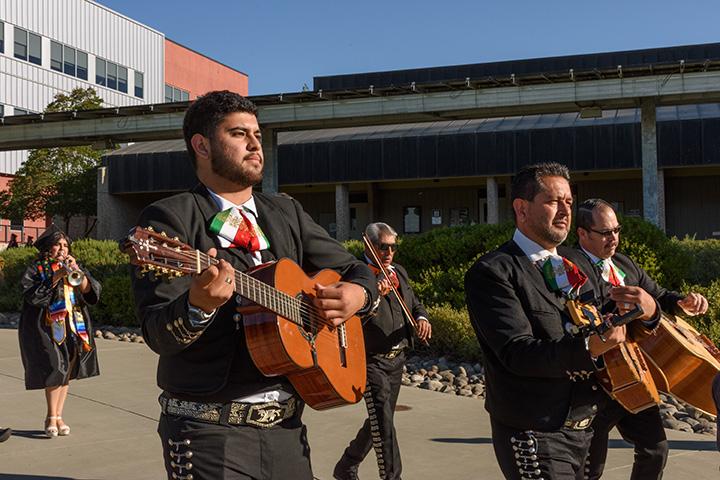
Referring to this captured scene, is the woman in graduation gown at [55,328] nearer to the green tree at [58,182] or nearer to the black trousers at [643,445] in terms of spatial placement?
→ the black trousers at [643,445]

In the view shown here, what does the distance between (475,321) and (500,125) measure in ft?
91.3

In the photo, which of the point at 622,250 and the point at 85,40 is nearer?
the point at 622,250

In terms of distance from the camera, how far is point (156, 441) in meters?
7.55

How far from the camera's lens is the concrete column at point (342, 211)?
32.1 m

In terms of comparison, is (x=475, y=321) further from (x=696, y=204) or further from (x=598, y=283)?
(x=696, y=204)

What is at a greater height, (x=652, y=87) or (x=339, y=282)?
(x=652, y=87)

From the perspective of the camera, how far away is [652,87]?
19875mm

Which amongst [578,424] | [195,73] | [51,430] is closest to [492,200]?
[51,430]

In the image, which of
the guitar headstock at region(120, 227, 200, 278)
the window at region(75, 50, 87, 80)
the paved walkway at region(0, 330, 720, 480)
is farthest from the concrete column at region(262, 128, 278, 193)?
the window at region(75, 50, 87, 80)

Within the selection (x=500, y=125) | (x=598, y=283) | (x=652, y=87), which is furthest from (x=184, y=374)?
(x=500, y=125)

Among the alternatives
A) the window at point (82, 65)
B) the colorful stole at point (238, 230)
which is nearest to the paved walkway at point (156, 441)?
the colorful stole at point (238, 230)

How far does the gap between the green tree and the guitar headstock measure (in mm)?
34545

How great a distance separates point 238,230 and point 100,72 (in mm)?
52052

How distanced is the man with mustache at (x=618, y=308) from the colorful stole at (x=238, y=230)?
1.46 meters
